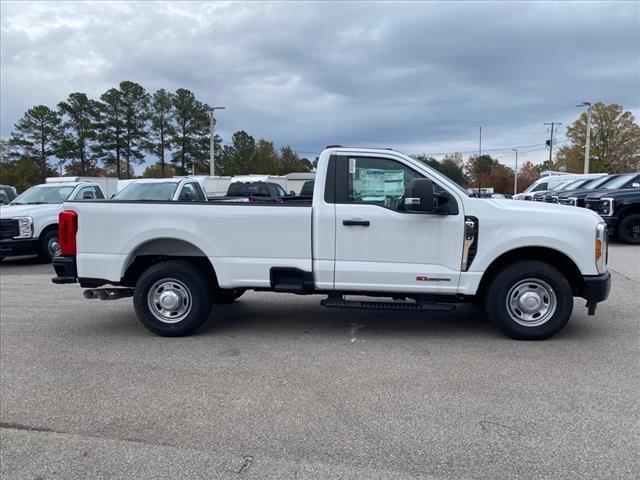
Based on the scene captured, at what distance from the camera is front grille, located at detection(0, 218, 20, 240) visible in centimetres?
1159

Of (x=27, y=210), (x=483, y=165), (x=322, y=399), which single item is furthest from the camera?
(x=483, y=165)

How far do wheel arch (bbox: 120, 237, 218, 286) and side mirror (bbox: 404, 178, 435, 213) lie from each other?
2.32 metres

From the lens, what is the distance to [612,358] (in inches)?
199

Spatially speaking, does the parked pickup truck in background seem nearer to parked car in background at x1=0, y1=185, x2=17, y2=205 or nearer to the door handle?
the door handle

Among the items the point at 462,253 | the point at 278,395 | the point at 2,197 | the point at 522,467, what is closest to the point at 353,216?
the point at 462,253

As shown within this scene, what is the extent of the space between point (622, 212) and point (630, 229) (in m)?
0.53

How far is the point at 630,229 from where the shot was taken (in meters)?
13.8

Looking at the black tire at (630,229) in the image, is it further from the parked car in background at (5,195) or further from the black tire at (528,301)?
the parked car in background at (5,195)

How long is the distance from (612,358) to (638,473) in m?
2.20

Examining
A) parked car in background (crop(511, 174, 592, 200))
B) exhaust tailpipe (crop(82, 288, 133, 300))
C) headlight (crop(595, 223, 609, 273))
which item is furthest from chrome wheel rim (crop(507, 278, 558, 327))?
parked car in background (crop(511, 174, 592, 200))

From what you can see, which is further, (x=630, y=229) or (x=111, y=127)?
(x=111, y=127)

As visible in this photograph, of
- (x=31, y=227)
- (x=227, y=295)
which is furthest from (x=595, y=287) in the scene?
(x=31, y=227)

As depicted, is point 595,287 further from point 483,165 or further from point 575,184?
point 483,165

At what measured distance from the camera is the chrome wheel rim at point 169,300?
19.4 ft
